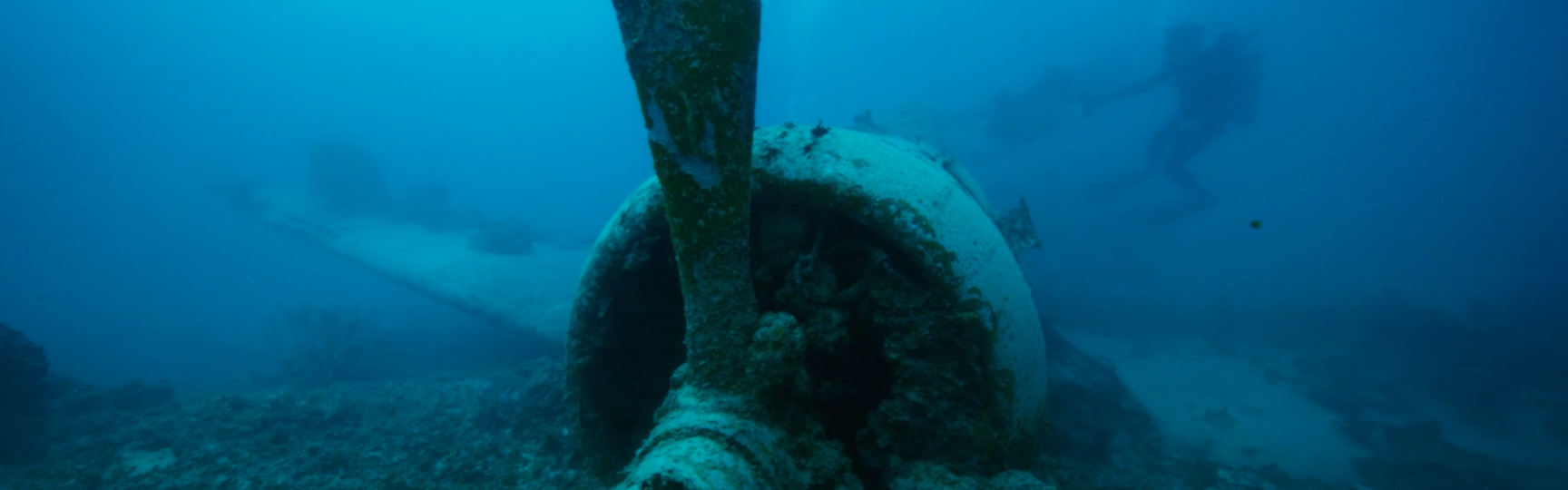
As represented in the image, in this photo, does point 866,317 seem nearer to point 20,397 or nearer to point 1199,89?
point 20,397

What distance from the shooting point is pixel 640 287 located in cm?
278

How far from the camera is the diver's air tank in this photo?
6.28ft

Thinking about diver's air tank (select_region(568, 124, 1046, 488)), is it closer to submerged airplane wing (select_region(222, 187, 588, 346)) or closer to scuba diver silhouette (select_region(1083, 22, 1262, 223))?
submerged airplane wing (select_region(222, 187, 588, 346))

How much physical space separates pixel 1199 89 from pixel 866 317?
2190cm

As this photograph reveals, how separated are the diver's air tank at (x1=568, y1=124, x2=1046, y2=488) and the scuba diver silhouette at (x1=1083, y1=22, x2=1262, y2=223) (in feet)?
66.9

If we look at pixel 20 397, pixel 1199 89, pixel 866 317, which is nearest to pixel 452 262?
pixel 20 397

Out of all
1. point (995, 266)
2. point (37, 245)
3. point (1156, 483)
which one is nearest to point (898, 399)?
point (995, 266)

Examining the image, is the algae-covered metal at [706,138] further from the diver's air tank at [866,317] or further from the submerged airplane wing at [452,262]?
the submerged airplane wing at [452,262]

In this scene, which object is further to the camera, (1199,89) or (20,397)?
(1199,89)

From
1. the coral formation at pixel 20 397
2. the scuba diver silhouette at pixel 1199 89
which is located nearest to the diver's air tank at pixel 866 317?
the coral formation at pixel 20 397

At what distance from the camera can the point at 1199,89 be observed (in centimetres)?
1923

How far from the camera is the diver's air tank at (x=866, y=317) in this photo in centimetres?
191

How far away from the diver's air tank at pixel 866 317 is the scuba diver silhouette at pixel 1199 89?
20.4 meters

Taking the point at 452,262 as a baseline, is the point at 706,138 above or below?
below
